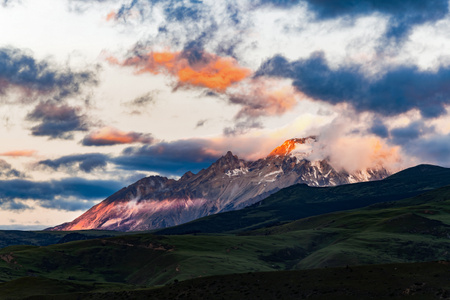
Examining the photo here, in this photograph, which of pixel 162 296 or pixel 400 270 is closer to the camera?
pixel 400 270

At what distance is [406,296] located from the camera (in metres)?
110

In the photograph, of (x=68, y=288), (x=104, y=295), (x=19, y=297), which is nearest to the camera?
(x=104, y=295)

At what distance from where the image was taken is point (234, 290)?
132000 mm

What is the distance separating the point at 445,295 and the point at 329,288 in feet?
78.7

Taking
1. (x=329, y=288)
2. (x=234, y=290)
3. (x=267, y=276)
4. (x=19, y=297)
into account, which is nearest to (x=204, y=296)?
(x=234, y=290)

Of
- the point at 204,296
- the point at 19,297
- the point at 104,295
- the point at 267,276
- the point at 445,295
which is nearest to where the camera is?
the point at 445,295

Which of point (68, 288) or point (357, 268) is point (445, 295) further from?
point (68, 288)

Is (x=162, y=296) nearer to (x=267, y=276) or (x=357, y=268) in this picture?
(x=267, y=276)

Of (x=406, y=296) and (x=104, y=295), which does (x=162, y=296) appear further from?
(x=406, y=296)

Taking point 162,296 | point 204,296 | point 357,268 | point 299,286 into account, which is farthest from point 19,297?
point 357,268

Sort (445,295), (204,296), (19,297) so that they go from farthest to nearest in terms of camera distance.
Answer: (19,297), (204,296), (445,295)

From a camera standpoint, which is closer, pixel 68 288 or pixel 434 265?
pixel 434 265

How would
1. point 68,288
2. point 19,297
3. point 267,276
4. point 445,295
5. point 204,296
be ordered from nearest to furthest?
point 445,295
point 204,296
point 267,276
point 19,297
point 68,288

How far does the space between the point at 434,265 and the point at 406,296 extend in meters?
18.5
